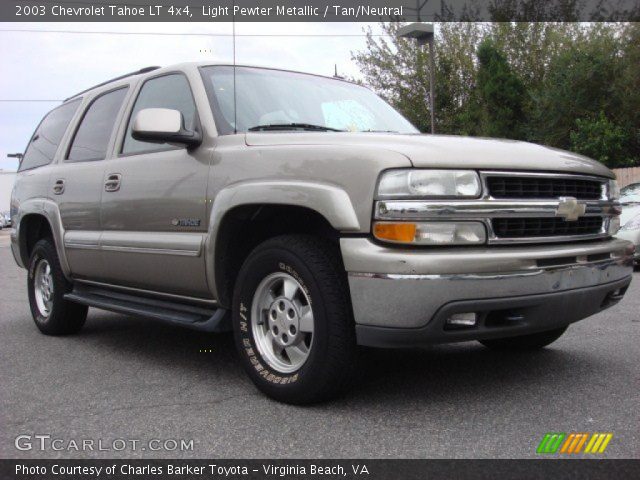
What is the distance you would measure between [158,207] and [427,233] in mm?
1914

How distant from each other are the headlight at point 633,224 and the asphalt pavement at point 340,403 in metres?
4.75

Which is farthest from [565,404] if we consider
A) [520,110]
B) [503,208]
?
[520,110]

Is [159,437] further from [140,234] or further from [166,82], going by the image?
[166,82]

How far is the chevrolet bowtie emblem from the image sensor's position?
133 inches

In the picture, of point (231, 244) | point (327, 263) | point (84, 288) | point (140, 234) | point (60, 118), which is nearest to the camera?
point (327, 263)

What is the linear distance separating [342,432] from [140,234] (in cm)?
205

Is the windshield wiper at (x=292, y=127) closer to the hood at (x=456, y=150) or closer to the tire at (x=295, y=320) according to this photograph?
the hood at (x=456, y=150)

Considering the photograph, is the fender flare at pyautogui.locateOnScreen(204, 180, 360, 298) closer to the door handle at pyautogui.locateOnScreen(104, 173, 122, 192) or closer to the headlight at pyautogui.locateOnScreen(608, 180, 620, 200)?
the door handle at pyautogui.locateOnScreen(104, 173, 122, 192)

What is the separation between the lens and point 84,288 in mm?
5348

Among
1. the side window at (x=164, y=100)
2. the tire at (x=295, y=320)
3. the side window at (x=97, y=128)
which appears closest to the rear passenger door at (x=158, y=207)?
the side window at (x=164, y=100)

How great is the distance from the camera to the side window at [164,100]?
4.34 meters

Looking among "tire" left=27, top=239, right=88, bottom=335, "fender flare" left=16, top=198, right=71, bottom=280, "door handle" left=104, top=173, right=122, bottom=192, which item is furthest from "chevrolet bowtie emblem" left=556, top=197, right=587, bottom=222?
"tire" left=27, top=239, right=88, bottom=335

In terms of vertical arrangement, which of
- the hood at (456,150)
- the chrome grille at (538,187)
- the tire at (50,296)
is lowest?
the tire at (50,296)

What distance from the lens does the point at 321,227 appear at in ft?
11.4
